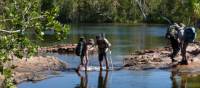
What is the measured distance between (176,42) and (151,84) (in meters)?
5.92

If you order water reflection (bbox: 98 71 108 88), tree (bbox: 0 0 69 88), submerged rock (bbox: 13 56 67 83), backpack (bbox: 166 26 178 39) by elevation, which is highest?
tree (bbox: 0 0 69 88)

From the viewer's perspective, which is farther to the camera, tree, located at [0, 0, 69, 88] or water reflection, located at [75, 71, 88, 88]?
water reflection, located at [75, 71, 88, 88]

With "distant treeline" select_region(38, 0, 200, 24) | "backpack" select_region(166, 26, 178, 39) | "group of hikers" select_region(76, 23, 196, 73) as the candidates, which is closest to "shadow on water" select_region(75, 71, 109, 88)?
"group of hikers" select_region(76, 23, 196, 73)

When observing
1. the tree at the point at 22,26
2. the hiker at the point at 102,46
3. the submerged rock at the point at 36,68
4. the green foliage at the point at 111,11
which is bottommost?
the green foliage at the point at 111,11

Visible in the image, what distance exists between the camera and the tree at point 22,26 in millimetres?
8734

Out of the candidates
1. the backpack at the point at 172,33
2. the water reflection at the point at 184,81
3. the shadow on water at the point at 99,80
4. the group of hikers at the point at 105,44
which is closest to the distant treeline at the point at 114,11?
the backpack at the point at 172,33

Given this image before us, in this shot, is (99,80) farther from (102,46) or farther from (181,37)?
(181,37)

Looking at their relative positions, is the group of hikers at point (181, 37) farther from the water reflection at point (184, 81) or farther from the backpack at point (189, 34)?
the water reflection at point (184, 81)

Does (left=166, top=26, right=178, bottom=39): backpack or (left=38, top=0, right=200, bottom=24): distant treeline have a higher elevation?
(left=166, top=26, right=178, bottom=39): backpack

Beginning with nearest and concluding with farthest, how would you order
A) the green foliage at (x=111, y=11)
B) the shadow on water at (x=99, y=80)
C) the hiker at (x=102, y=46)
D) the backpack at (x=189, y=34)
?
the shadow on water at (x=99, y=80) → the backpack at (x=189, y=34) → the hiker at (x=102, y=46) → the green foliage at (x=111, y=11)

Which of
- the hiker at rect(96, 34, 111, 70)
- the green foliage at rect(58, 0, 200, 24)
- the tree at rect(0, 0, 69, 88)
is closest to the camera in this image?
the tree at rect(0, 0, 69, 88)

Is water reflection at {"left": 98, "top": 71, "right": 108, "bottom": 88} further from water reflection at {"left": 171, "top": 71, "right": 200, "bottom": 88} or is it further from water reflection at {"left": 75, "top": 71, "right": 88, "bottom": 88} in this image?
water reflection at {"left": 171, "top": 71, "right": 200, "bottom": 88}

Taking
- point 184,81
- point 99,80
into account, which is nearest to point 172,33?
point 184,81

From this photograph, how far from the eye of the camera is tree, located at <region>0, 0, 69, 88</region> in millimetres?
8734
